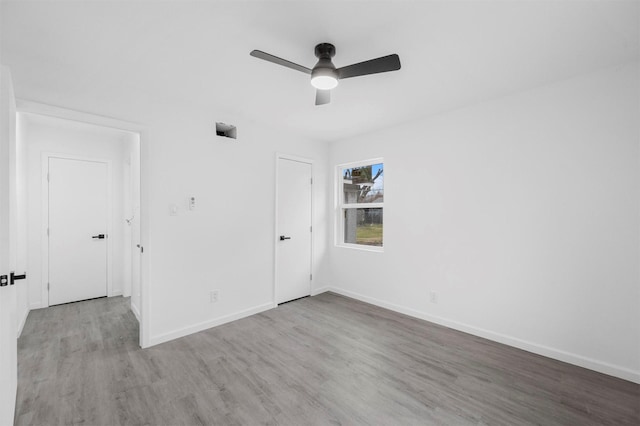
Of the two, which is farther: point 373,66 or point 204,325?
point 204,325

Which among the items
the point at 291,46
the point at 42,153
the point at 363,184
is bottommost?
the point at 363,184

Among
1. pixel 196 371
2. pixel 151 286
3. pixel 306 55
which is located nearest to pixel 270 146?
pixel 306 55

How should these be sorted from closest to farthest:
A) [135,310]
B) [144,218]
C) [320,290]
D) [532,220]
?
1. [532,220]
2. [144,218]
3. [135,310]
4. [320,290]

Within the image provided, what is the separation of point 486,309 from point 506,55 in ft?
8.06

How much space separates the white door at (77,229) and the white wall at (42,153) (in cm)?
11

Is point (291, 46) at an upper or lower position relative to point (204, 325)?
upper

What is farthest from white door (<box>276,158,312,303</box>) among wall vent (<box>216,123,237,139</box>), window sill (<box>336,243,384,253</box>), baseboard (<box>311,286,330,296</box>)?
wall vent (<box>216,123,237,139</box>)

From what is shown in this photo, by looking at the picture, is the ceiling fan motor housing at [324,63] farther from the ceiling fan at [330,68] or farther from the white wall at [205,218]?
the white wall at [205,218]

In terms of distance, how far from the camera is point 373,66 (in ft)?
6.10

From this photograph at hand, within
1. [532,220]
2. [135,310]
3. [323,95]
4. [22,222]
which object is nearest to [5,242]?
[323,95]

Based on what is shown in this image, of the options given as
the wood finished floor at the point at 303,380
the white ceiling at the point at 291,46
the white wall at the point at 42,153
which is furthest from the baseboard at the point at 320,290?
the white wall at the point at 42,153

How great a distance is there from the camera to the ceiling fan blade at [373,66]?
5.84 feet

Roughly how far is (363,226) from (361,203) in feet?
1.21

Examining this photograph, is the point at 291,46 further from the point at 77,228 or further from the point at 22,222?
the point at 77,228
